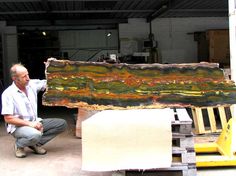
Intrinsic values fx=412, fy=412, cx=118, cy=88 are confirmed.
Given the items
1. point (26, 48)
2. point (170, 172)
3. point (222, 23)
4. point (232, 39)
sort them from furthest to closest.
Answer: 1. point (26, 48)
2. point (222, 23)
3. point (232, 39)
4. point (170, 172)

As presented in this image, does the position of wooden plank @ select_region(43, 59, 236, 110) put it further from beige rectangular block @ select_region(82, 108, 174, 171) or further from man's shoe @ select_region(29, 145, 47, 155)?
man's shoe @ select_region(29, 145, 47, 155)

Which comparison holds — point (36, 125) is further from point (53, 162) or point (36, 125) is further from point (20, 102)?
point (53, 162)

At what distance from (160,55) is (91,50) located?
2.83 m

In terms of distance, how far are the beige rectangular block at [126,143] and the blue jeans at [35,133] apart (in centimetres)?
148

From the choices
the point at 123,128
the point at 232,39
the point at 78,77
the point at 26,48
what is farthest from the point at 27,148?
the point at 26,48

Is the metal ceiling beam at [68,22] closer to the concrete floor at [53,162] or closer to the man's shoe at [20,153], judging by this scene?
the concrete floor at [53,162]

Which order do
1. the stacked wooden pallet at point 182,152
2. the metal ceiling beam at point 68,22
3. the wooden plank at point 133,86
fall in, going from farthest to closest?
the metal ceiling beam at point 68,22, the wooden plank at point 133,86, the stacked wooden pallet at point 182,152

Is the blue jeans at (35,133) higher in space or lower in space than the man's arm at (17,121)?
lower

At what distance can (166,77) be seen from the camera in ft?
14.1

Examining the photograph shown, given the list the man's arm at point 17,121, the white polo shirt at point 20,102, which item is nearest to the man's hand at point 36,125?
the man's arm at point 17,121

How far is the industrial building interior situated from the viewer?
35.0ft

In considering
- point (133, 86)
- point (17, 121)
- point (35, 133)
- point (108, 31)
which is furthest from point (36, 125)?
Answer: point (108, 31)

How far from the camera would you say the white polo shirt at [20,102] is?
511 centimetres

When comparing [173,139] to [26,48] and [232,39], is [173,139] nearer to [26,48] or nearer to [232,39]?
[232,39]
